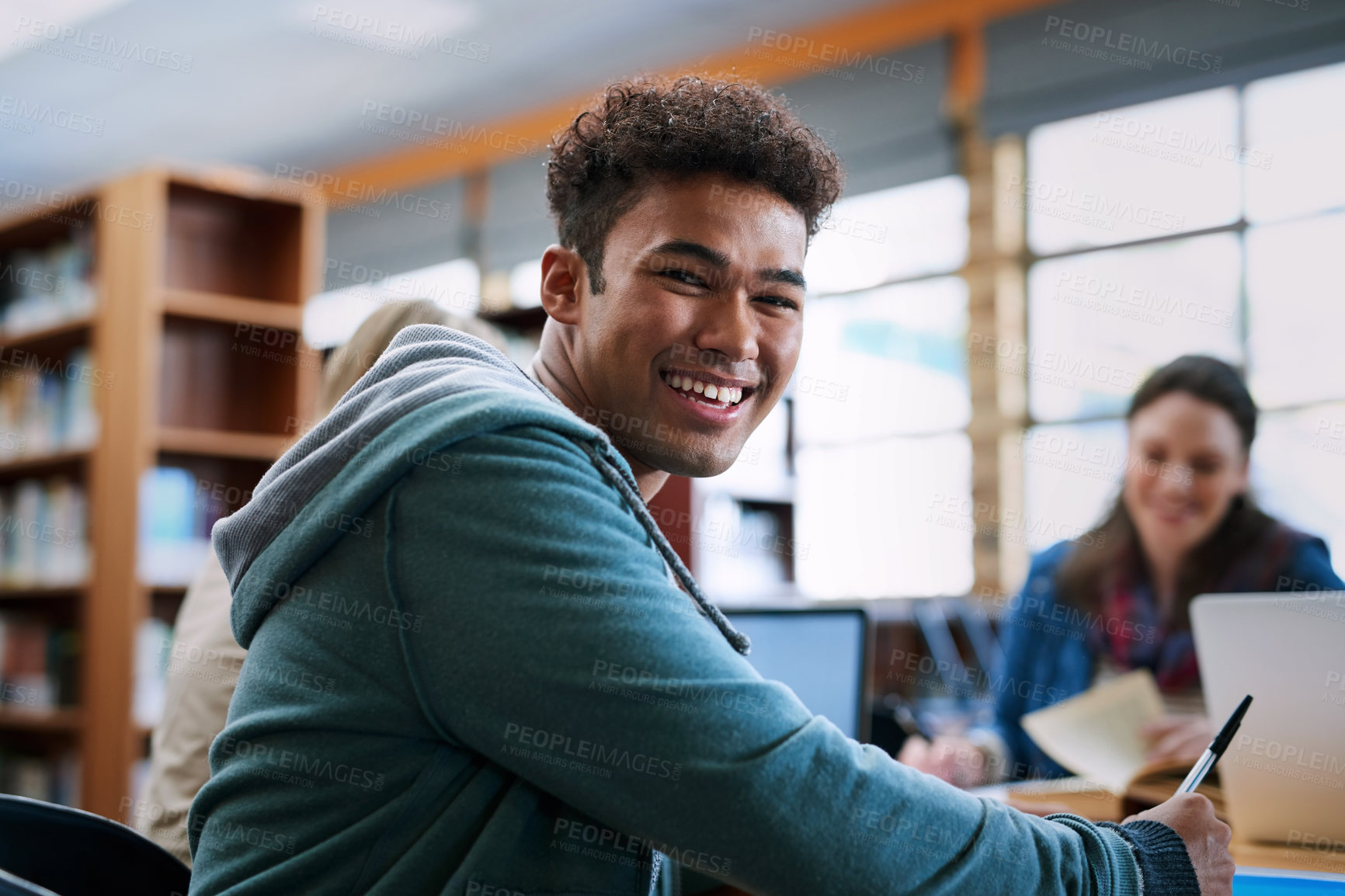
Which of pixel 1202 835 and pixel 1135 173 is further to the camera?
pixel 1135 173

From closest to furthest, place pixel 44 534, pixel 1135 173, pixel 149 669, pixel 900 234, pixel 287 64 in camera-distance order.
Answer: pixel 149 669 < pixel 44 534 < pixel 1135 173 < pixel 900 234 < pixel 287 64

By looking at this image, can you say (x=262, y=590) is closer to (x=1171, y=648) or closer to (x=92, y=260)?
(x=1171, y=648)

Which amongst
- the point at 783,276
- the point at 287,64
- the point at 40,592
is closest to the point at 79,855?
the point at 783,276

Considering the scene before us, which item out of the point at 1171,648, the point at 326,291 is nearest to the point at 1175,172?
the point at 1171,648

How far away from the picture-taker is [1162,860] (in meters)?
1.01

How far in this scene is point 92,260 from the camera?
4426mm

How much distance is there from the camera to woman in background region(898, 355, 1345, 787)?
8.61 ft

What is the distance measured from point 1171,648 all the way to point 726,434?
1738 mm

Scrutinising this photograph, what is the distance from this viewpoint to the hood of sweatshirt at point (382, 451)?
0.94 metres

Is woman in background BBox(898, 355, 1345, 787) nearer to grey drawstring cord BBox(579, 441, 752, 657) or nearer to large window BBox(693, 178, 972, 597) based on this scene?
grey drawstring cord BBox(579, 441, 752, 657)

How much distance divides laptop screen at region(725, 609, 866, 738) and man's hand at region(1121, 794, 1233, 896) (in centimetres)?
80

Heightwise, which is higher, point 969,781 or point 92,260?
point 92,260

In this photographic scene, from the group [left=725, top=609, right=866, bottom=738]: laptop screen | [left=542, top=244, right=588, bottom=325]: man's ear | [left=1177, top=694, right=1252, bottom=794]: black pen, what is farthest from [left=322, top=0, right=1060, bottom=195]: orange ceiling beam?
[left=1177, top=694, right=1252, bottom=794]: black pen

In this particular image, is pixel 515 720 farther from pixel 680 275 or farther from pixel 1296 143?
pixel 1296 143
